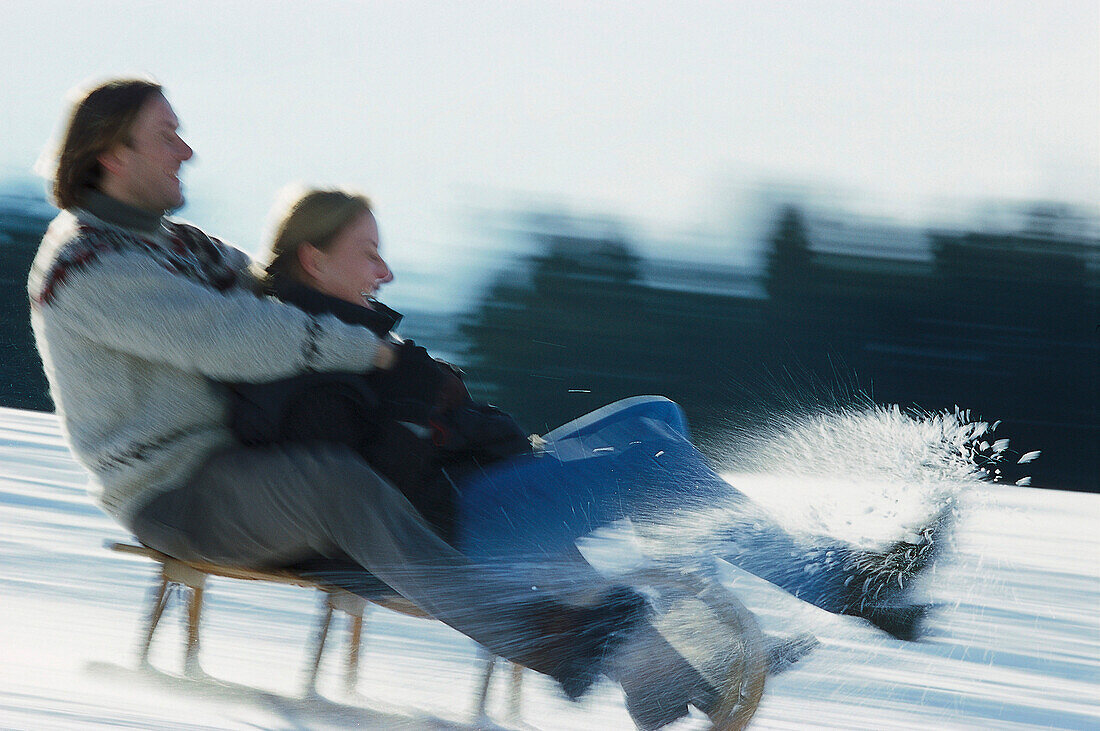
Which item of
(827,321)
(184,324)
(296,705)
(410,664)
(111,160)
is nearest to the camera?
(184,324)

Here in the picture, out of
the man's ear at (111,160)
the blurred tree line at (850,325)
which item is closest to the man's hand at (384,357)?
the man's ear at (111,160)

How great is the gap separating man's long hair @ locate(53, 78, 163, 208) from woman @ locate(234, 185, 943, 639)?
0.79 feet

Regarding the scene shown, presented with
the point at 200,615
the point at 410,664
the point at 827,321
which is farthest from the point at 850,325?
the point at 200,615

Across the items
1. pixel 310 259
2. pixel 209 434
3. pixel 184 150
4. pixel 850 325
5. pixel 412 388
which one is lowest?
pixel 850 325

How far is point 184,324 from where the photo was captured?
1406 mm

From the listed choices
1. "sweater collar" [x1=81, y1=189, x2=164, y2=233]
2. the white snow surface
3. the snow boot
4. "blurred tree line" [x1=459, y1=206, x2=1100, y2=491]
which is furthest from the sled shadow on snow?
"blurred tree line" [x1=459, y1=206, x2=1100, y2=491]

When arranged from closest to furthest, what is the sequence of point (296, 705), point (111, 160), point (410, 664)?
point (111, 160), point (296, 705), point (410, 664)

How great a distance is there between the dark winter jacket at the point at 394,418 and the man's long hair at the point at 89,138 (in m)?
0.28

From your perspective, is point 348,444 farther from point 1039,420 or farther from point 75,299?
point 1039,420

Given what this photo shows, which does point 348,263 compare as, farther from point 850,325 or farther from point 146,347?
point 850,325

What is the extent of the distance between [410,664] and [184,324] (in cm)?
95

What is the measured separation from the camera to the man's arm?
1.40m

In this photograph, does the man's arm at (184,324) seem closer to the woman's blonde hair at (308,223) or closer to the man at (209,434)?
the man at (209,434)

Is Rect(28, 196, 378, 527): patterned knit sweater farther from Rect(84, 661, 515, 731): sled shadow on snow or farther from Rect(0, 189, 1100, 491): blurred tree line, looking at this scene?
Rect(0, 189, 1100, 491): blurred tree line
